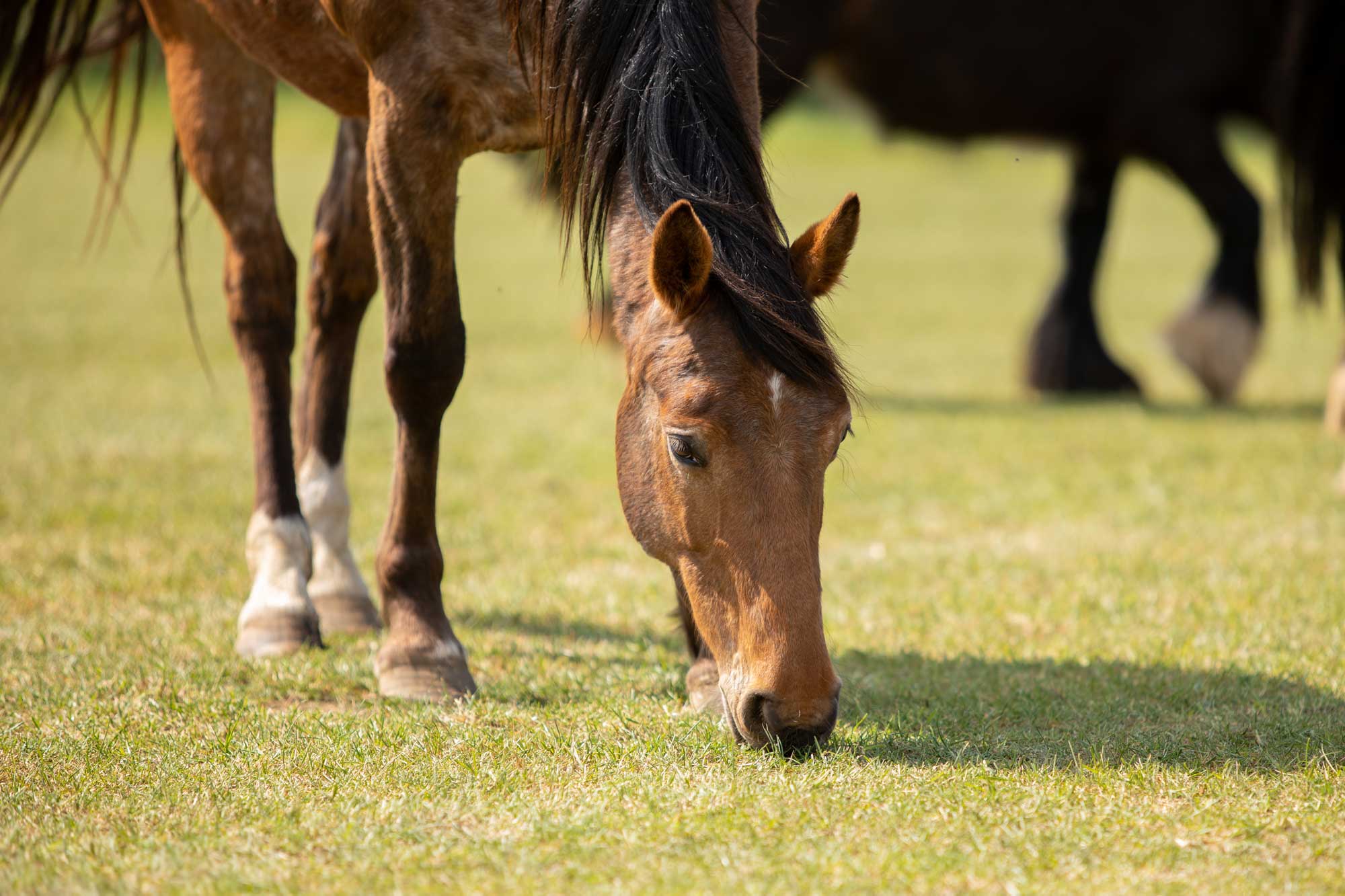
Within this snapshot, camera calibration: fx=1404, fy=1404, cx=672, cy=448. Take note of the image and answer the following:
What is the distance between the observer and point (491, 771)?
2.87 m

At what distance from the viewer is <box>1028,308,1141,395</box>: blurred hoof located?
9156 millimetres

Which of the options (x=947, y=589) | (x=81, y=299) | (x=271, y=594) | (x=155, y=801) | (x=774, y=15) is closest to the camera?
(x=155, y=801)

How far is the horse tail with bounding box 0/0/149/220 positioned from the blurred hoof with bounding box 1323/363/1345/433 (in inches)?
242

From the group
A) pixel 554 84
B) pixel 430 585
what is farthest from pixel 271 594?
pixel 554 84

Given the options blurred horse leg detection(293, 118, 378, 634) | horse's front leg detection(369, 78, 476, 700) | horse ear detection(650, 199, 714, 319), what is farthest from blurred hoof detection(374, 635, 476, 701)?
horse ear detection(650, 199, 714, 319)

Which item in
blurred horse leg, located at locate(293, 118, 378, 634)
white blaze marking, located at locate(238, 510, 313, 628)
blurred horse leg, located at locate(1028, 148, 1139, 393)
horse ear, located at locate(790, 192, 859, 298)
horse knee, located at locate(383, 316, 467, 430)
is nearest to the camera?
horse ear, located at locate(790, 192, 859, 298)

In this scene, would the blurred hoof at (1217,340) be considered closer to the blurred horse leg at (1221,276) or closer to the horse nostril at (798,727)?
the blurred horse leg at (1221,276)

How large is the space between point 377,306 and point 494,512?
24.8 feet

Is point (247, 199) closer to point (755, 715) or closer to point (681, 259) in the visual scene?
point (681, 259)

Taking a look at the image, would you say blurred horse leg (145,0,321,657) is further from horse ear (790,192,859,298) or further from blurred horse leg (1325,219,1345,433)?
blurred horse leg (1325,219,1345,433)

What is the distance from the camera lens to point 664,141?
299 centimetres

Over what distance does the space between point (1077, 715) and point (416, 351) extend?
1.86 m

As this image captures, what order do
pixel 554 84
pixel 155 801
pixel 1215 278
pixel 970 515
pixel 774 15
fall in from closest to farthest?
pixel 155 801, pixel 554 84, pixel 970 515, pixel 774 15, pixel 1215 278

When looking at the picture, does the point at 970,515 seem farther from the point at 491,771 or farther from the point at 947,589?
the point at 491,771
